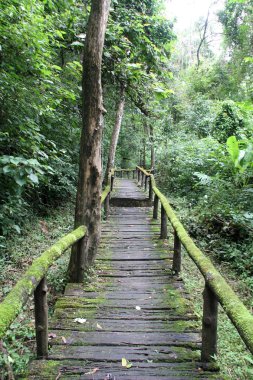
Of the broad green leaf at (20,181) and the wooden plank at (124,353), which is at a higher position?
the broad green leaf at (20,181)

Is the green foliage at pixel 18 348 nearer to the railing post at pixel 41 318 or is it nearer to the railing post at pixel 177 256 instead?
the railing post at pixel 41 318

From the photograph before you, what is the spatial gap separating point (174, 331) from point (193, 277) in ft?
7.87

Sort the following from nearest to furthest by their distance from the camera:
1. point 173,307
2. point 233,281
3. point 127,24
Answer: point 173,307 < point 233,281 < point 127,24

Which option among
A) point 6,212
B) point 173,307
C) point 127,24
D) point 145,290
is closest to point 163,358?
point 173,307

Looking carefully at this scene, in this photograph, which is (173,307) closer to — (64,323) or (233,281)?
A: (64,323)

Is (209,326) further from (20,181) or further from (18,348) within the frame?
(20,181)

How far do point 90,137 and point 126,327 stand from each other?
113 inches

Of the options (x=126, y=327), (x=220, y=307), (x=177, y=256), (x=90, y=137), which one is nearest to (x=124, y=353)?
(x=126, y=327)

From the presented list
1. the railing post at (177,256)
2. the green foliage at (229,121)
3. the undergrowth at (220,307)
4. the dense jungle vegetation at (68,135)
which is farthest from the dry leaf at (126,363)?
the green foliage at (229,121)

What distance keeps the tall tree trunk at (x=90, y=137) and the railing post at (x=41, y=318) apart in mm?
1841

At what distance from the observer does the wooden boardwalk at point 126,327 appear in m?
2.68

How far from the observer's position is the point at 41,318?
282 cm

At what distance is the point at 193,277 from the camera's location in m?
5.62

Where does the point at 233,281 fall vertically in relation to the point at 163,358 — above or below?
below
